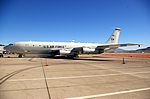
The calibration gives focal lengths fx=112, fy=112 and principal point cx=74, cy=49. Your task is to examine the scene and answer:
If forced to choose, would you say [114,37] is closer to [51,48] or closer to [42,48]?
[51,48]

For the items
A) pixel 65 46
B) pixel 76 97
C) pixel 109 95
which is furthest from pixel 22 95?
pixel 65 46

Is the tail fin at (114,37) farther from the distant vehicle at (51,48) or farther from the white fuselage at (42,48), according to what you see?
the white fuselage at (42,48)

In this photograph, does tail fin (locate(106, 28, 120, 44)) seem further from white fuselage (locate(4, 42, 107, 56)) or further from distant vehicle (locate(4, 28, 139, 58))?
white fuselage (locate(4, 42, 107, 56))

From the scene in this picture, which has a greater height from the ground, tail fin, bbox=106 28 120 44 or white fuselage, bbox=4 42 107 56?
tail fin, bbox=106 28 120 44

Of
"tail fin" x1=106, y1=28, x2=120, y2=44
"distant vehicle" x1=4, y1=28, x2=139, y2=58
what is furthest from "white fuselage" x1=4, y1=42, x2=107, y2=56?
"tail fin" x1=106, y1=28, x2=120, y2=44

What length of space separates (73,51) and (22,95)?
22.3 meters

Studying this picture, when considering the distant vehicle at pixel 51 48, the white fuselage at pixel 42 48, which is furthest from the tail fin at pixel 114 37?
the white fuselage at pixel 42 48

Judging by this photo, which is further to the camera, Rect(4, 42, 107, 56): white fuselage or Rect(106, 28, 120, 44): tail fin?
Rect(106, 28, 120, 44): tail fin

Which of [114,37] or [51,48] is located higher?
[114,37]

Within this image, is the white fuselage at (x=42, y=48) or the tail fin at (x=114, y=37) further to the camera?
the tail fin at (x=114, y=37)

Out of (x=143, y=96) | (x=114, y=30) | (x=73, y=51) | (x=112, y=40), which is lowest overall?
(x=143, y=96)

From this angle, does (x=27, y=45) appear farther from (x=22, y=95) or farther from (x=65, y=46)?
(x=22, y=95)

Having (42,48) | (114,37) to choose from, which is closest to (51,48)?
(42,48)

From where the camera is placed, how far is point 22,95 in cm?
400
